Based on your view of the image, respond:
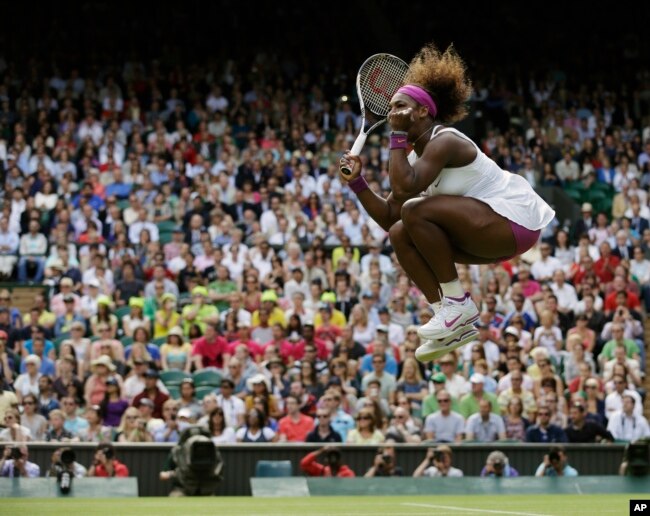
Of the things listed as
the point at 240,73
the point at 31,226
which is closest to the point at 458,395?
the point at 31,226

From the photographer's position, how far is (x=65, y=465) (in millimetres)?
12820

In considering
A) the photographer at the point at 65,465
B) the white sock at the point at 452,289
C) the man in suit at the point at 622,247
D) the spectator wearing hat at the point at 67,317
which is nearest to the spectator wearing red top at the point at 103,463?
the photographer at the point at 65,465

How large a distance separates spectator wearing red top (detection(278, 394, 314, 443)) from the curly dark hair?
22.5 feet

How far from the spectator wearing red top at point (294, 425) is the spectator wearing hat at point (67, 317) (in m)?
3.43

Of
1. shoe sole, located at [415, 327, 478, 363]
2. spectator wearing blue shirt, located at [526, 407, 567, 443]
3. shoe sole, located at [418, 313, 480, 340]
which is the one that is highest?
shoe sole, located at [418, 313, 480, 340]

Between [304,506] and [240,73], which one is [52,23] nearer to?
[240,73]

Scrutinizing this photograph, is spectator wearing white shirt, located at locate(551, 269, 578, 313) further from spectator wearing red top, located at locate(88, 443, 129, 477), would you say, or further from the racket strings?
the racket strings

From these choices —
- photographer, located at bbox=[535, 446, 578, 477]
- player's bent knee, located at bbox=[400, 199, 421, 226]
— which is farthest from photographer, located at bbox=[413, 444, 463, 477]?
player's bent knee, located at bbox=[400, 199, 421, 226]

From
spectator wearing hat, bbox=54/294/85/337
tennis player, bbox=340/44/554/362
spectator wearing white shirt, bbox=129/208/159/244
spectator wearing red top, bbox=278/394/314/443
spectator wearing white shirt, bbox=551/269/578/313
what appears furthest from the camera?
spectator wearing white shirt, bbox=129/208/159/244

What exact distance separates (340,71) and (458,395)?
12.9 meters

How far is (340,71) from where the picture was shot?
26.9 m

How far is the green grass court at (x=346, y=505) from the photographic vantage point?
973 centimetres

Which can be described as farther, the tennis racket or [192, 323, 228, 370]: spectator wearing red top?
[192, 323, 228, 370]: spectator wearing red top

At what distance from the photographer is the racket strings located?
850 centimetres
